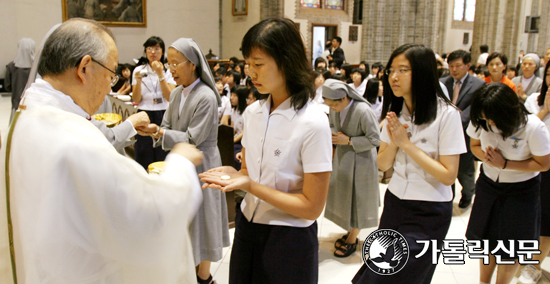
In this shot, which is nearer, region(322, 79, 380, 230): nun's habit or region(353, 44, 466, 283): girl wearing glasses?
region(353, 44, 466, 283): girl wearing glasses

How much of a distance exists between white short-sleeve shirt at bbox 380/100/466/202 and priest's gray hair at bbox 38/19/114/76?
1.79 meters

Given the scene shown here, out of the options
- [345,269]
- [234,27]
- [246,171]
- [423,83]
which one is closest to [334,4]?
[234,27]

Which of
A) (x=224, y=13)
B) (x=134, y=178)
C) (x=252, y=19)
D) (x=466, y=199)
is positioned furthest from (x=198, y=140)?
(x=224, y=13)

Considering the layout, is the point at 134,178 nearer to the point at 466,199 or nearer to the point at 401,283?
the point at 401,283

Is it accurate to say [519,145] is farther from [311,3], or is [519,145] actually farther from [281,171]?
[311,3]

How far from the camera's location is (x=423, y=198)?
242cm

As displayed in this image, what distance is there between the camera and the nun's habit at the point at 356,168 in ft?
12.9

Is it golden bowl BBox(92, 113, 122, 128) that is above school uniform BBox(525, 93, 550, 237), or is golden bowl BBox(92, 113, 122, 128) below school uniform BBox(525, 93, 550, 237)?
above

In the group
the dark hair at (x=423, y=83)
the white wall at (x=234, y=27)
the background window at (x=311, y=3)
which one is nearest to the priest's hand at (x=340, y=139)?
the dark hair at (x=423, y=83)

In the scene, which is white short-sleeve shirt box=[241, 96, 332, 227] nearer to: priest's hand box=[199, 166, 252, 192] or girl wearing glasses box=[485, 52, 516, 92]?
priest's hand box=[199, 166, 252, 192]

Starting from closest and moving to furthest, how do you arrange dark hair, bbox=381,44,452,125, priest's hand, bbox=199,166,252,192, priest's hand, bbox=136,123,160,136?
priest's hand, bbox=199,166,252,192 < dark hair, bbox=381,44,452,125 < priest's hand, bbox=136,123,160,136

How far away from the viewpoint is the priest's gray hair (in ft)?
4.55

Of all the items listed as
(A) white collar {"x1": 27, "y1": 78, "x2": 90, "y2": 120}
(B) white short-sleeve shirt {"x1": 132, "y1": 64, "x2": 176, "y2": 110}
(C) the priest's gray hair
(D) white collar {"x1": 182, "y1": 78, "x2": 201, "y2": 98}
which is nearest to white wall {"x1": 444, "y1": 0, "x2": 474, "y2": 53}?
(B) white short-sleeve shirt {"x1": 132, "y1": 64, "x2": 176, "y2": 110}

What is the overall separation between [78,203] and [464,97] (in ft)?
17.2
